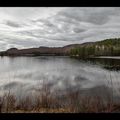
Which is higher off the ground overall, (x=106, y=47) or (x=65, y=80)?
(x=106, y=47)

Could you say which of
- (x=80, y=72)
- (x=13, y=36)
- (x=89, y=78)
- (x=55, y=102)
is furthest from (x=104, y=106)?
(x=80, y=72)

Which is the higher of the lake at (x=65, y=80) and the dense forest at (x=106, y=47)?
the dense forest at (x=106, y=47)

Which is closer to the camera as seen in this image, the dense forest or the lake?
the lake

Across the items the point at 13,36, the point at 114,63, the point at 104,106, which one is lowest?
the point at 104,106

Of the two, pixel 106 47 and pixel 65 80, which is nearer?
pixel 65 80

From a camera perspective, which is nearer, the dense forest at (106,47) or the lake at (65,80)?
the lake at (65,80)

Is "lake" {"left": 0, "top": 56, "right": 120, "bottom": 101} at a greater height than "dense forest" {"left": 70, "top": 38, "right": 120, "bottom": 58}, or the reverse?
"dense forest" {"left": 70, "top": 38, "right": 120, "bottom": 58}

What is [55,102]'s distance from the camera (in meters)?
3.82

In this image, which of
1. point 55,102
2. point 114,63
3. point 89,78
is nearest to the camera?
point 55,102

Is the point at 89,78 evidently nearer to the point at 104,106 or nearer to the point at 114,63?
the point at 114,63
